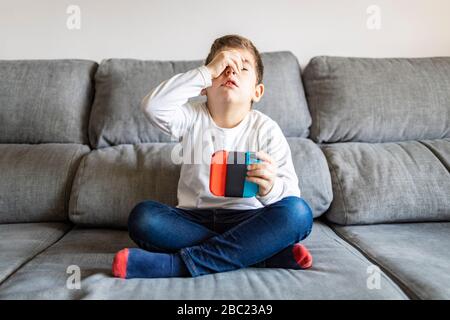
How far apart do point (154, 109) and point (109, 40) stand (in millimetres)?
723

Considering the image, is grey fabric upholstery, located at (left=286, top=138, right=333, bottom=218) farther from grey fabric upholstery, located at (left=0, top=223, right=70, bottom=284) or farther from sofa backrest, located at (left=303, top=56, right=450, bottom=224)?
grey fabric upholstery, located at (left=0, top=223, right=70, bottom=284)

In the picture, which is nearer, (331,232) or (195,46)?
(331,232)

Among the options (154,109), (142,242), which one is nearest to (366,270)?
(142,242)

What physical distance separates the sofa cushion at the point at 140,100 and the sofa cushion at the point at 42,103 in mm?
56

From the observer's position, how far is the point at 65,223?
4.25ft

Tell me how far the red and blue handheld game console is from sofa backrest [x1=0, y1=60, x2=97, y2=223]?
57 cm

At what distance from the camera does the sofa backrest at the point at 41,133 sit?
1.26 m

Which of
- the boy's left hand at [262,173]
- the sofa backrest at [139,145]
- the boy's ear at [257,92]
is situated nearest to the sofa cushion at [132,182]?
the sofa backrest at [139,145]

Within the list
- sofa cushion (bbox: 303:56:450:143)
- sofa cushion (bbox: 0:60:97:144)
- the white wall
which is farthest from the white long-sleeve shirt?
the white wall

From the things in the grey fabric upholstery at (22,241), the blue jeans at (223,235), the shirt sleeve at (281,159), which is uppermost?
the shirt sleeve at (281,159)

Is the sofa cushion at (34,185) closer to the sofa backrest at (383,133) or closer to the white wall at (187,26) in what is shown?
the white wall at (187,26)

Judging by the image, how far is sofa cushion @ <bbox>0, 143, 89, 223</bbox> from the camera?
1.25 m

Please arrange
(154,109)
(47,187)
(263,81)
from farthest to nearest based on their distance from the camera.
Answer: (263,81)
(47,187)
(154,109)
